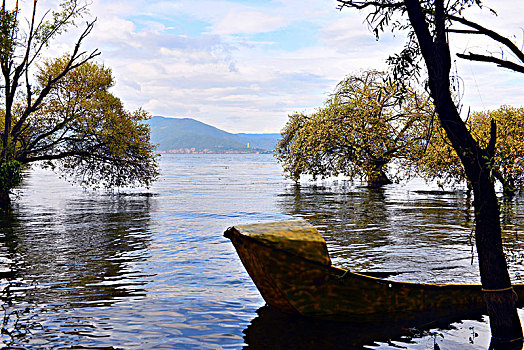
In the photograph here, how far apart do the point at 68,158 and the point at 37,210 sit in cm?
A: 592

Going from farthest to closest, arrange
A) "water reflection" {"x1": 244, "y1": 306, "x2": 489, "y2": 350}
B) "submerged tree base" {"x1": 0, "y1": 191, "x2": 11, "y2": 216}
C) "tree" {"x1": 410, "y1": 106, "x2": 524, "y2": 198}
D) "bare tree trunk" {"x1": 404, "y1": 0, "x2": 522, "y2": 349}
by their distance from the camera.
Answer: "tree" {"x1": 410, "y1": 106, "x2": 524, "y2": 198} → "submerged tree base" {"x1": 0, "y1": 191, "x2": 11, "y2": 216} → "water reflection" {"x1": 244, "y1": 306, "x2": 489, "y2": 350} → "bare tree trunk" {"x1": 404, "y1": 0, "x2": 522, "y2": 349}

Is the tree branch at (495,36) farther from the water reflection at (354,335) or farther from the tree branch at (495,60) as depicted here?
the water reflection at (354,335)

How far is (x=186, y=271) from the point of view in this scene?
44.9 ft

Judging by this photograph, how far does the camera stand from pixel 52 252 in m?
16.0

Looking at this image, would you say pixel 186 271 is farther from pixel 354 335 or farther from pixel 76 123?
pixel 76 123

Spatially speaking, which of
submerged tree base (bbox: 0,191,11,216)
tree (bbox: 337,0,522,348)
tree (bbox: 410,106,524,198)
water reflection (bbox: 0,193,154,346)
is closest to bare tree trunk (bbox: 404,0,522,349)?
tree (bbox: 337,0,522,348)

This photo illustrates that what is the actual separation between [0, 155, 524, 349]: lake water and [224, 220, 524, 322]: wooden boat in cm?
41

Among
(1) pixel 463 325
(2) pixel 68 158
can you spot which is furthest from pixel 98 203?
(1) pixel 463 325

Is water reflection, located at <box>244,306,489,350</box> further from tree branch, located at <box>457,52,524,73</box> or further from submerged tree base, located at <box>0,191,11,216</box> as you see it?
submerged tree base, located at <box>0,191,11,216</box>

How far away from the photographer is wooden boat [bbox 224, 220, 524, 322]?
8.13 meters

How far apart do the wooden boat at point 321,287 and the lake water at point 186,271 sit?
Result: 1.34 feet

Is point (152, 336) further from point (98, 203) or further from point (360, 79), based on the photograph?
point (360, 79)

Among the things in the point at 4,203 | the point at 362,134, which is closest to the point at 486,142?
the point at 362,134

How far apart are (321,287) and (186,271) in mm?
6381
